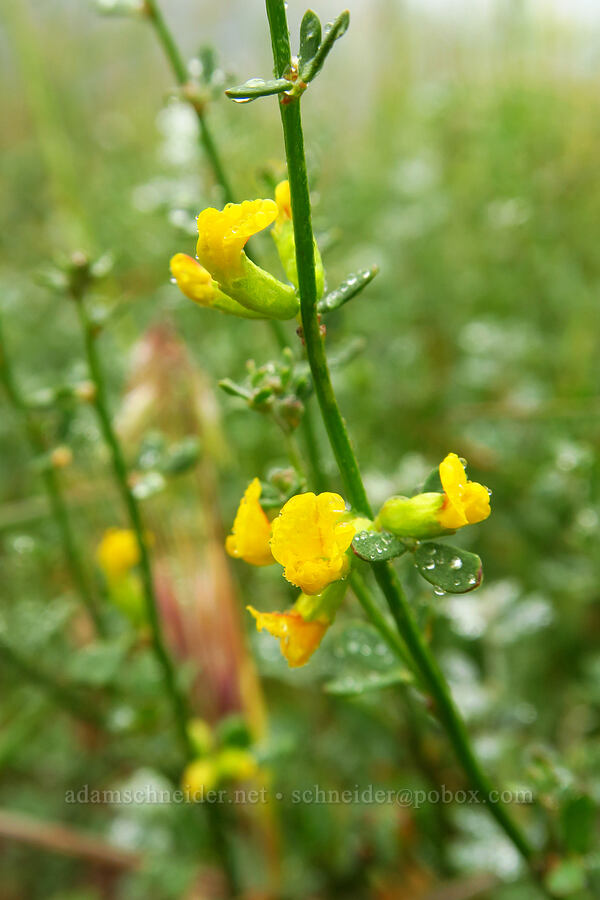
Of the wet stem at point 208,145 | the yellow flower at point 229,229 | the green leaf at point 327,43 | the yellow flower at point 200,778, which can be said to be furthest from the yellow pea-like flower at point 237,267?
the yellow flower at point 200,778

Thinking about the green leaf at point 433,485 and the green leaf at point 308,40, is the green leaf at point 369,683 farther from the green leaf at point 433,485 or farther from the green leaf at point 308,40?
the green leaf at point 308,40

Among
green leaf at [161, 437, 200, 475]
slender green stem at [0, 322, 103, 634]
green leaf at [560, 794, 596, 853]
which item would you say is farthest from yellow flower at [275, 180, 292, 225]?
green leaf at [560, 794, 596, 853]

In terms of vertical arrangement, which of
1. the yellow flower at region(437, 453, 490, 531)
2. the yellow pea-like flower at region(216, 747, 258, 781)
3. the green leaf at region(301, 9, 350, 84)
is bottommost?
the yellow pea-like flower at region(216, 747, 258, 781)

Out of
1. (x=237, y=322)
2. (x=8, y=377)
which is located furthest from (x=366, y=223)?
(x=8, y=377)

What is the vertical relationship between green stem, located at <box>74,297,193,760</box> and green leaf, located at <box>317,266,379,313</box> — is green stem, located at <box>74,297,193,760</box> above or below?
below

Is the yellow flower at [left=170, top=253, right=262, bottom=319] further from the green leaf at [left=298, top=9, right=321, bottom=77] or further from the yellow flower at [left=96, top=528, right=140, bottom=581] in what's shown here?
the yellow flower at [left=96, top=528, right=140, bottom=581]

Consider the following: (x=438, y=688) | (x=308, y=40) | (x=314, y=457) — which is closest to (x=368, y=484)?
(x=314, y=457)
